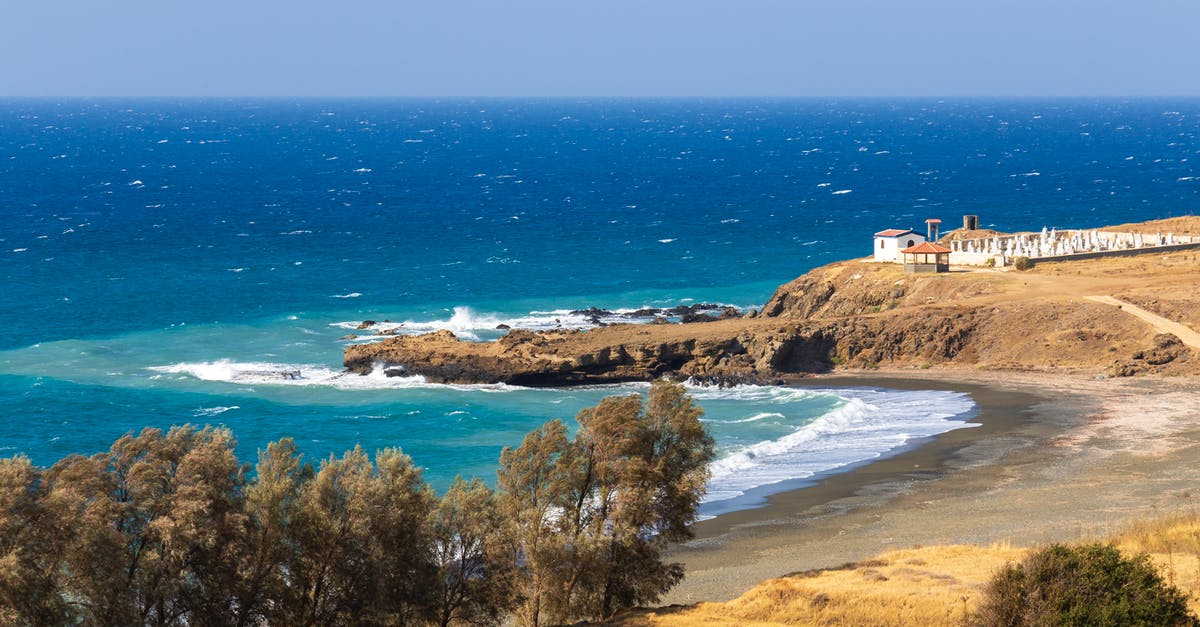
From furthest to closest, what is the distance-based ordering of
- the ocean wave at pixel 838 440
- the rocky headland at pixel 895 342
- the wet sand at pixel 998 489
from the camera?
the rocky headland at pixel 895 342 → the ocean wave at pixel 838 440 → the wet sand at pixel 998 489

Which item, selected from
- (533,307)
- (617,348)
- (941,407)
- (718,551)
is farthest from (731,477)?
(533,307)

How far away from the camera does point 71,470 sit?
2778 centimetres

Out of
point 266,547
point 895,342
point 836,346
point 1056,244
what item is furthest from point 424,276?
point 266,547

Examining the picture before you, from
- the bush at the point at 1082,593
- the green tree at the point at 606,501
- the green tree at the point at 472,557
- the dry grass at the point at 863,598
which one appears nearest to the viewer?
the bush at the point at 1082,593

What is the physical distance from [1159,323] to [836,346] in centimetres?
1486

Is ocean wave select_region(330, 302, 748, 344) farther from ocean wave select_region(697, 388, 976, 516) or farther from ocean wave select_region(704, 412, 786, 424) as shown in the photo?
ocean wave select_region(704, 412, 786, 424)

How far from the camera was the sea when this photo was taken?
189ft

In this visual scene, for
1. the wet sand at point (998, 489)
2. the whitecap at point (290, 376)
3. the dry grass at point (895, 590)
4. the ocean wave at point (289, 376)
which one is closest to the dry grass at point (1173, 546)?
the dry grass at point (895, 590)

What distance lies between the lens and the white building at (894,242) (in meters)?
79.3

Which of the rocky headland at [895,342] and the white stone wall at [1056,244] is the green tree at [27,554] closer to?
the rocky headland at [895,342]

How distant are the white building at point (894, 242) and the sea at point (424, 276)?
1175 centimetres

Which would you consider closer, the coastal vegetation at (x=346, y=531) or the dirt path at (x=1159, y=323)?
the coastal vegetation at (x=346, y=531)

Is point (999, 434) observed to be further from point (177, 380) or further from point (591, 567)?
point (177, 380)

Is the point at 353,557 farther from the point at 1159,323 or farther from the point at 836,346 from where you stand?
the point at 1159,323
